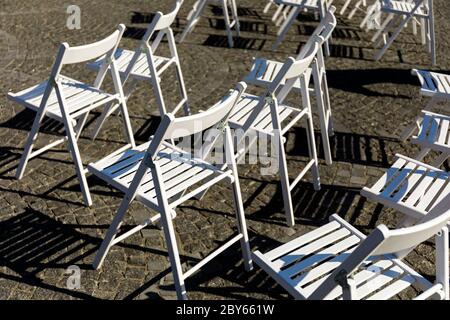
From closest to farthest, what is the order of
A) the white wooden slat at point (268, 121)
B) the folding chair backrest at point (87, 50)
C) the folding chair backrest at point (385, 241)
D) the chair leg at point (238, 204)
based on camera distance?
1. the folding chair backrest at point (385, 241)
2. the chair leg at point (238, 204)
3. the folding chair backrest at point (87, 50)
4. the white wooden slat at point (268, 121)

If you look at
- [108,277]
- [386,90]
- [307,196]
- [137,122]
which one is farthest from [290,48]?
[108,277]

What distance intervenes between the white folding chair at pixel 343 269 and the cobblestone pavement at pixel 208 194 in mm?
610

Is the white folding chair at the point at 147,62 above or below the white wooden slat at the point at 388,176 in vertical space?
above

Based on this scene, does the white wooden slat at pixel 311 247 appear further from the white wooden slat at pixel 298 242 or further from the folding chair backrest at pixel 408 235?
the folding chair backrest at pixel 408 235

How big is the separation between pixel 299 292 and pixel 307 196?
1785mm

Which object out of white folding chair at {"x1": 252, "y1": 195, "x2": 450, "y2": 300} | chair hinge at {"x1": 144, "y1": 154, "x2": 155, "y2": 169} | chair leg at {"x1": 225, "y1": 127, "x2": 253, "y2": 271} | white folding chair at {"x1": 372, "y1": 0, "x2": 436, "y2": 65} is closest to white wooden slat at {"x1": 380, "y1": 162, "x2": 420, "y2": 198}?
white folding chair at {"x1": 252, "y1": 195, "x2": 450, "y2": 300}

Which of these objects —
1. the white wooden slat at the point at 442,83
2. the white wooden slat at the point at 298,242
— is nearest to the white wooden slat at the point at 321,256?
the white wooden slat at the point at 298,242

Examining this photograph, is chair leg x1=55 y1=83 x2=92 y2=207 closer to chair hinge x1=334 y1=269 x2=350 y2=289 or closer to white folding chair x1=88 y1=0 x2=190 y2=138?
white folding chair x1=88 y1=0 x2=190 y2=138

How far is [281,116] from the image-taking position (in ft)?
12.9

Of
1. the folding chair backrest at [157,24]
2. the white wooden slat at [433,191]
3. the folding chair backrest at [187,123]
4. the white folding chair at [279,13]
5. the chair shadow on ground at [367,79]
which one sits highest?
the white folding chair at [279,13]

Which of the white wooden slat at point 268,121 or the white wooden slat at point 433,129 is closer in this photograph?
the white wooden slat at point 268,121

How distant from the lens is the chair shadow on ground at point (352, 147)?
15.5ft

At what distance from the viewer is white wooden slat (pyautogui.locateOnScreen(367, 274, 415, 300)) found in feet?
8.19

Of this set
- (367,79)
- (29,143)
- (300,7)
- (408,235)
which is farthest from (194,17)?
(408,235)
